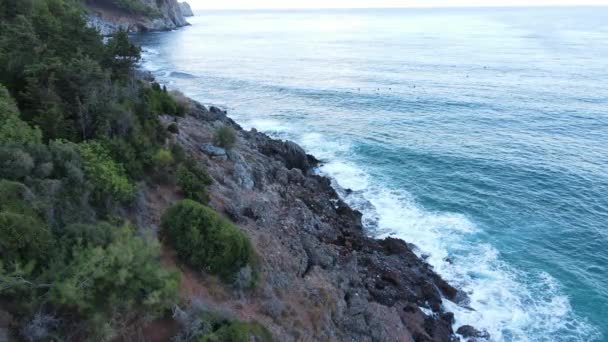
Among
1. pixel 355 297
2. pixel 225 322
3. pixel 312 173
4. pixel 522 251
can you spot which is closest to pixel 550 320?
pixel 522 251

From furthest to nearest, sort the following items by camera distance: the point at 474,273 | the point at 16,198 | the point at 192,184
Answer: the point at 474,273 → the point at 192,184 → the point at 16,198

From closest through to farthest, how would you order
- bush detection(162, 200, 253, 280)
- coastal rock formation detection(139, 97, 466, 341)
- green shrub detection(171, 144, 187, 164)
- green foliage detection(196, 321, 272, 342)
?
green foliage detection(196, 321, 272, 342)
bush detection(162, 200, 253, 280)
coastal rock formation detection(139, 97, 466, 341)
green shrub detection(171, 144, 187, 164)

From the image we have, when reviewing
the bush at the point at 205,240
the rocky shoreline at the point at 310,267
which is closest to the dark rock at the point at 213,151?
the rocky shoreline at the point at 310,267

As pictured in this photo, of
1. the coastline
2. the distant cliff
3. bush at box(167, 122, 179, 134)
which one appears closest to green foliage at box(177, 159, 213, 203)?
the coastline

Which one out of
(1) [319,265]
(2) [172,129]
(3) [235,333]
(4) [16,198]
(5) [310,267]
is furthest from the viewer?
(2) [172,129]

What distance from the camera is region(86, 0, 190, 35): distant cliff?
374 feet

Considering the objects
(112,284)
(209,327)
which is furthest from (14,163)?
(209,327)

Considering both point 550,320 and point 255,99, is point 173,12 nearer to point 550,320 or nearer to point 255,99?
point 255,99

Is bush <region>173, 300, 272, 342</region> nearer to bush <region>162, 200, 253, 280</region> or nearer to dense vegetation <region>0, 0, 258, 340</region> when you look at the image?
dense vegetation <region>0, 0, 258, 340</region>

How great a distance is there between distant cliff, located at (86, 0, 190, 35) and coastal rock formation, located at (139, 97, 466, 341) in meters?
84.7

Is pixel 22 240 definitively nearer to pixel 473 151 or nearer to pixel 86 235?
pixel 86 235

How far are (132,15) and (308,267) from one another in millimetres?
132278

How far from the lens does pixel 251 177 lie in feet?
110

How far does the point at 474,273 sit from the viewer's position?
99.9ft
